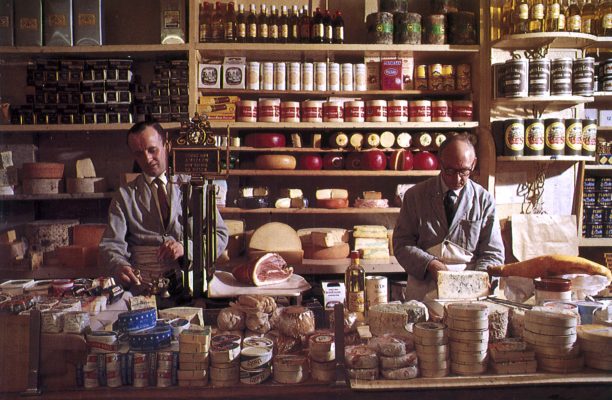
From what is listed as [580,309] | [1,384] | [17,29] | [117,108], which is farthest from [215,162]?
[17,29]

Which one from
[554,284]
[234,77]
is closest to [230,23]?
[234,77]

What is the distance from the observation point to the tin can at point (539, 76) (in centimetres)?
392

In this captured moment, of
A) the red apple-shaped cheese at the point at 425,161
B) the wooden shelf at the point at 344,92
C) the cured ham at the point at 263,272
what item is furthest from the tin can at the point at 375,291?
the wooden shelf at the point at 344,92

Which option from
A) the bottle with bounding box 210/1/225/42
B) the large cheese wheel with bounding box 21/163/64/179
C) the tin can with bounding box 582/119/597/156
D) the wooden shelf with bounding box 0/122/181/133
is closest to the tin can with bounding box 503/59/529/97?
the tin can with bounding box 582/119/597/156

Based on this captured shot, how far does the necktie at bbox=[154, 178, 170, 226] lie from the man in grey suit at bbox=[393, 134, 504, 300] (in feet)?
3.88

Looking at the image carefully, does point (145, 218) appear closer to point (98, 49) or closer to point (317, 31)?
point (98, 49)

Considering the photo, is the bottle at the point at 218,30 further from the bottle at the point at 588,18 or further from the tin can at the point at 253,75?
the bottle at the point at 588,18

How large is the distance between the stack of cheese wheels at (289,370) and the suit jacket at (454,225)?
4.58 feet

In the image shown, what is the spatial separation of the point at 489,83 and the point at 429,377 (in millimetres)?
3053

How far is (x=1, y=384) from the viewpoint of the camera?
157 cm

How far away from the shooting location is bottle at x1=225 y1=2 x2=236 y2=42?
13.6 ft

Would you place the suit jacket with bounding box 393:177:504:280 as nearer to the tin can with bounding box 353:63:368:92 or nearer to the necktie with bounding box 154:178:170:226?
the necktie with bounding box 154:178:170:226

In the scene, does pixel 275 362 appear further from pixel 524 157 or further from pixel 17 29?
pixel 17 29

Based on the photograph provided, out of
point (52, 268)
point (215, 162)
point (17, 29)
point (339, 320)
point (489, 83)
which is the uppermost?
point (17, 29)
